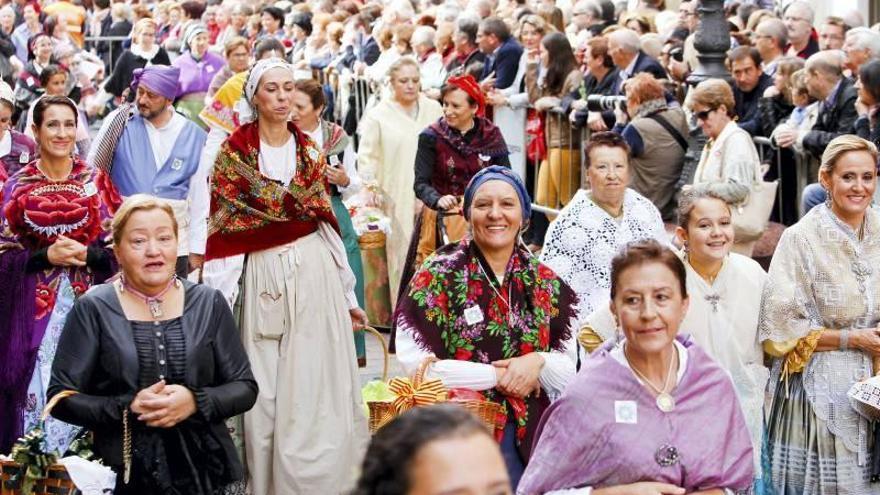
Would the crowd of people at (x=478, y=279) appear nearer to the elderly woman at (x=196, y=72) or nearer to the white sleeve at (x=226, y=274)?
the white sleeve at (x=226, y=274)

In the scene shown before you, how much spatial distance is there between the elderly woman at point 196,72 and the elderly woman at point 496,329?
1068 cm

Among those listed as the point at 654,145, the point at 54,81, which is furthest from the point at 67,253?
the point at 54,81

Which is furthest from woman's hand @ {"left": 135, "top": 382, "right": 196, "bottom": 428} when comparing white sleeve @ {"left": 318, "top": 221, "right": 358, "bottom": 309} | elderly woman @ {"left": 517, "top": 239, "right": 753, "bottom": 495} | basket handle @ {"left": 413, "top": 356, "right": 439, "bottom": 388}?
white sleeve @ {"left": 318, "top": 221, "right": 358, "bottom": 309}

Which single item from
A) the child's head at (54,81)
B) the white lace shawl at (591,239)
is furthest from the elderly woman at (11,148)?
the child's head at (54,81)

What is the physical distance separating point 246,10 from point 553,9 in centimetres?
924

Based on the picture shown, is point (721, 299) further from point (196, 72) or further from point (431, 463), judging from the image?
point (196, 72)

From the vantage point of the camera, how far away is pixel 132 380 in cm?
609

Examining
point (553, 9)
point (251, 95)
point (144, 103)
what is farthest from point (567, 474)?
point (553, 9)

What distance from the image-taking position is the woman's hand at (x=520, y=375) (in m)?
6.38

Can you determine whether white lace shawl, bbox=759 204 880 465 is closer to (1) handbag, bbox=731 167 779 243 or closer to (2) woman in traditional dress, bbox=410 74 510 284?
(1) handbag, bbox=731 167 779 243

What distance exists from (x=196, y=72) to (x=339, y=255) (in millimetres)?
9341

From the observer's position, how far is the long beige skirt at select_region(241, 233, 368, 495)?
8500mm

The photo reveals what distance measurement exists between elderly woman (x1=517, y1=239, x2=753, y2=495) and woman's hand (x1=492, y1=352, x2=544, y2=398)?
2.59 ft

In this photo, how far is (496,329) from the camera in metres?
6.49
